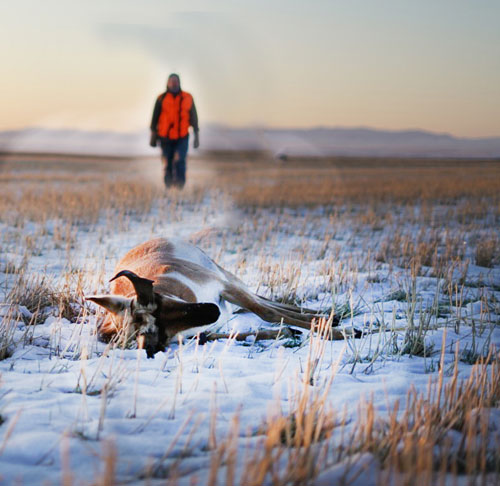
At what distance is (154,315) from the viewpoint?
3406 mm

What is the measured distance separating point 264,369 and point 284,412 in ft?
2.34

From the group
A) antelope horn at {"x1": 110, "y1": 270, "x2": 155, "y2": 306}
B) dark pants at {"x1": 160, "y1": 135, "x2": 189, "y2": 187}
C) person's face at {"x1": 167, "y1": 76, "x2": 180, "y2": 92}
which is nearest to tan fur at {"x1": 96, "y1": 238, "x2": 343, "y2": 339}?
antelope horn at {"x1": 110, "y1": 270, "x2": 155, "y2": 306}

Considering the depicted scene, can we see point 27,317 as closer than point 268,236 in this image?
Yes

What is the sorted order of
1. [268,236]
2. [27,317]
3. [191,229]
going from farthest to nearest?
1. [191,229]
2. [268,236]
3. [27,317]

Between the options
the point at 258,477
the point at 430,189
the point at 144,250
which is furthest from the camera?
the point at 430,189

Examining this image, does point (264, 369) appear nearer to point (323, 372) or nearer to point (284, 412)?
point (323, 372)

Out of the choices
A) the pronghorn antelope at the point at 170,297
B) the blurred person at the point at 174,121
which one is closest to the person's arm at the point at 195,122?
the blurred person at the point at 174,121

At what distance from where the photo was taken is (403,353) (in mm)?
3557

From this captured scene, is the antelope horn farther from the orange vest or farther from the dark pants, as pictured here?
the dark pants

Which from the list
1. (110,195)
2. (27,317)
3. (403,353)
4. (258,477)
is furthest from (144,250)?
(110,195)

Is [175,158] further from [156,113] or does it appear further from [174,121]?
[156,113]

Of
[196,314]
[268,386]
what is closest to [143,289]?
[196,314]

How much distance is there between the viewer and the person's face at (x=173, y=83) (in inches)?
494

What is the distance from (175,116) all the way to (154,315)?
10.4m
